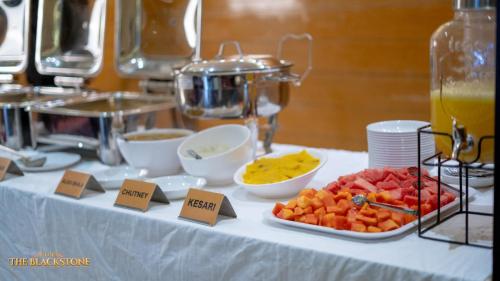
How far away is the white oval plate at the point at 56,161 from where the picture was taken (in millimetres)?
1642

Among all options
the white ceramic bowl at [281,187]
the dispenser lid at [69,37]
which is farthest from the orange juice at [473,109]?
the dispenser lid at [69,37]

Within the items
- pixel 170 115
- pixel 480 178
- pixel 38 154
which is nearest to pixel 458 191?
pixel 480 178

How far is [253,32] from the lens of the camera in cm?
272

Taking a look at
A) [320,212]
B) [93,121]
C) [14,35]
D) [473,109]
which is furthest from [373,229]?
[14,35]

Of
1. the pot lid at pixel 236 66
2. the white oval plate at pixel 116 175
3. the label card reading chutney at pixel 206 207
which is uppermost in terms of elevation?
the pot lid at pixel 236 66

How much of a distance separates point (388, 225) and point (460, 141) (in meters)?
0.18

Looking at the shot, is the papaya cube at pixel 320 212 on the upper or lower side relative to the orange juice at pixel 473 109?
lower

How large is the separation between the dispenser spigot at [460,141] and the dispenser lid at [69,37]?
1567 mm

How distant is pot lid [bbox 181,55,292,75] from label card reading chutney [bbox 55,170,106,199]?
1.12 feet

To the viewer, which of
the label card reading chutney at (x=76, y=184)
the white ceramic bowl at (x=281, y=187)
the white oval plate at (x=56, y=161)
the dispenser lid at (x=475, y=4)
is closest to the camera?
the dispenser lid at (x=475, y=4)

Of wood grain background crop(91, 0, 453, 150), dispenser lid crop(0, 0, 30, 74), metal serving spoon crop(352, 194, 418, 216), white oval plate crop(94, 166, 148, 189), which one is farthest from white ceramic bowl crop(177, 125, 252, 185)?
dispenser lid crop(0, 0, 30, 74)

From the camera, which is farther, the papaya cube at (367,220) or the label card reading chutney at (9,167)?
the label card reading chutney at (9,167)

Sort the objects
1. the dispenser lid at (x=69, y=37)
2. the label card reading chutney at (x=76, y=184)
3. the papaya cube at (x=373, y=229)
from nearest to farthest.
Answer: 1. the papaya cube at (x=373, y=229)
2. the label card reading chutney at (x=76, y=184)
3. the dispenser lid at (x=69, y=37)

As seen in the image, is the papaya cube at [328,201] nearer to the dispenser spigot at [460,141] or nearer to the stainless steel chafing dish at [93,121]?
the dispenser spigot at [460,141]
